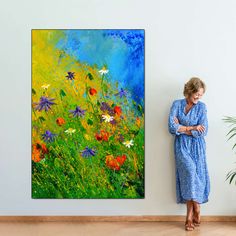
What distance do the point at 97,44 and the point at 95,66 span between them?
0.73 ft

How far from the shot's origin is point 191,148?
5340 millimetres

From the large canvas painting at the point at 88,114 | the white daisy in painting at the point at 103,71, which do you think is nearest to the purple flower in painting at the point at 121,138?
the large canvas painting at the point at 88,114

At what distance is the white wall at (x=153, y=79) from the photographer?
17.9 ft

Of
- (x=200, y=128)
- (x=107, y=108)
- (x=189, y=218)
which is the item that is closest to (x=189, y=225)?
(x=189, y=218)

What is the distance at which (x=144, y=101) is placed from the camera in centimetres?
548

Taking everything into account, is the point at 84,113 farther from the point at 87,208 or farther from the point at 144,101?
the point at 87,208

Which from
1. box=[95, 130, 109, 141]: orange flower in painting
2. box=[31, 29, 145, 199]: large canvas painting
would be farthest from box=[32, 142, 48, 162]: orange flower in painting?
box=[95, 130, 109, 141]: orange flower in painting

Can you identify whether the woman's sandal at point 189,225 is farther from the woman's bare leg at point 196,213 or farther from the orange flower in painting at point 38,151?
the orange flower in painting at point 38,151

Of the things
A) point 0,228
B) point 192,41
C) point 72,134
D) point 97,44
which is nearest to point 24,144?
point 72,134

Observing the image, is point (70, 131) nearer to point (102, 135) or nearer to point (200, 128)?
point (102, 135)

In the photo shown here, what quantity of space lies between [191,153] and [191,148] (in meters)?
0.05

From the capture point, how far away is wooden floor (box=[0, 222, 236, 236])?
504 centimetres

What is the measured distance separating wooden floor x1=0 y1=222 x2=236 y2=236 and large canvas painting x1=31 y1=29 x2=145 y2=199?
0.30 m

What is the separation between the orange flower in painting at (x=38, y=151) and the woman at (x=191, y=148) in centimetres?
130
